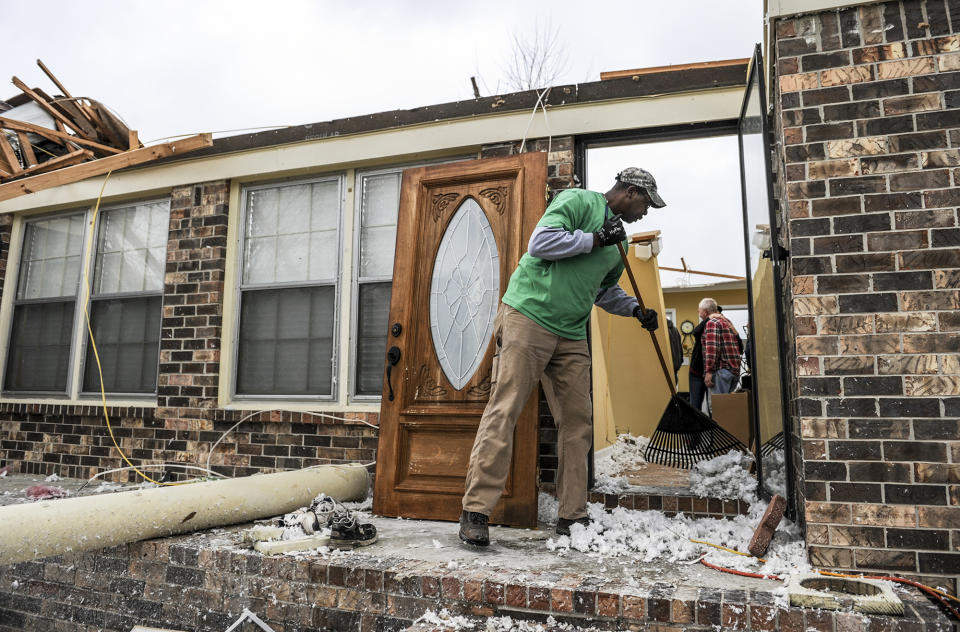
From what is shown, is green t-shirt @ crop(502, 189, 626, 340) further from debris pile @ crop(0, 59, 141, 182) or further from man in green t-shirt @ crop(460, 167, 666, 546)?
debris pile @ crop(0, 59, 141, 182)

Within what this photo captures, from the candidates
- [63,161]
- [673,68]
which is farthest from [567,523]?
[63,161]

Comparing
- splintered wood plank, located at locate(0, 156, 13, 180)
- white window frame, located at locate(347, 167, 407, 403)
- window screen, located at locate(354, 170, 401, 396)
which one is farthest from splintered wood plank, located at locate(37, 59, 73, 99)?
window screen, located at locate(354, 170, 401, 396)

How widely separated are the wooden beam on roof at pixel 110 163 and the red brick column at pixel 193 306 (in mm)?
336

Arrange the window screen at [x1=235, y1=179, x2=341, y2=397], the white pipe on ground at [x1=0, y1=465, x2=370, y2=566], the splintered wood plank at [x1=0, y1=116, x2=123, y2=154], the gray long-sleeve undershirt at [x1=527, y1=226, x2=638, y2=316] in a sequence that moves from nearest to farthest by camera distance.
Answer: the white pipe on ground at [x1=0, y1=465, x2=370, y2=566]
the gray long-sleeve undershirt at [x1=527, y1=226, x2=638, y2=316]
the window screen at [x1=235, y1=179, x2=341, y2=397]
the splintered wood plank at [x1=0, y1=116, x2=123, y2=154]

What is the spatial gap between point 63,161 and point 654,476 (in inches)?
214

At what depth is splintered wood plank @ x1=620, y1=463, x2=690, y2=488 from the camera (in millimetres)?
4352

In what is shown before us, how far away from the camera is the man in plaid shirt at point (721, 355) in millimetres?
5867

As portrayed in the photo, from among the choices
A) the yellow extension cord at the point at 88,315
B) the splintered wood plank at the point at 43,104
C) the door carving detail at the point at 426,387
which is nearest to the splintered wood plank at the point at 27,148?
the splintered wood plank at the point at 43,104

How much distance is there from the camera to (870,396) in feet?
7.91

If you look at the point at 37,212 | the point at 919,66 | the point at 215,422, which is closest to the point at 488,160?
the point at 919,66

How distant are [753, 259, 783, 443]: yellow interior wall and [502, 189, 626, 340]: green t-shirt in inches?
32.1

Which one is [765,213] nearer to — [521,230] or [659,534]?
[521,230]

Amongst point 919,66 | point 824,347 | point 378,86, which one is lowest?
point 824,347

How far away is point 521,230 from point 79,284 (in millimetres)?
4202
